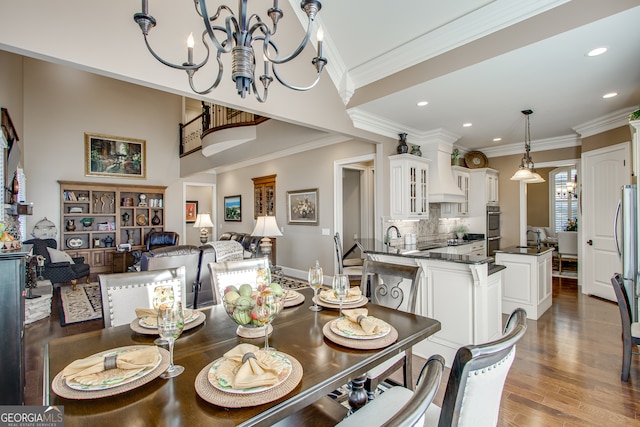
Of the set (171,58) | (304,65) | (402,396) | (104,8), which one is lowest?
(402,396)

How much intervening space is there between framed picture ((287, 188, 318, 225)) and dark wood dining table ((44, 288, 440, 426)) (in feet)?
14.0

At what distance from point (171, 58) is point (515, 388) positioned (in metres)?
3.83

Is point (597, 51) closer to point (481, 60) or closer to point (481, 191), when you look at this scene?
point (481, 60)

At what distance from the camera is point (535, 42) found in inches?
96.6

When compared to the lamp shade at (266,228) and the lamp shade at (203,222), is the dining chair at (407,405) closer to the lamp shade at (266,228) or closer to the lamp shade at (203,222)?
the lamp shade at (266,228)

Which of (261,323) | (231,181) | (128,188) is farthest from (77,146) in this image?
(261,323)

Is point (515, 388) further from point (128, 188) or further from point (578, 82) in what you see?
point (128, 188)

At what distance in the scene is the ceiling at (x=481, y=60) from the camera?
95.1 inches

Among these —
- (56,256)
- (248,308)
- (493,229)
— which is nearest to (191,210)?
(56,256)

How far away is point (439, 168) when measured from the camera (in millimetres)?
5238

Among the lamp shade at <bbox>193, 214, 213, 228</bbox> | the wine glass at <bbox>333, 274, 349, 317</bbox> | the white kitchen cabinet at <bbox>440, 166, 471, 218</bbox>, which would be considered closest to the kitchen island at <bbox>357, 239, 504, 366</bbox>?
the wine glass at <bbox>333, 274, 349, 317</bbox>

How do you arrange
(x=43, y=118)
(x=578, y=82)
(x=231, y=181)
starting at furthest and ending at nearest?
1. (x=231, y=181)
2. (x=43, y=118)
3. (x=578, y=82)

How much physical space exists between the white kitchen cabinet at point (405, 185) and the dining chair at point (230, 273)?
2842 millimetres

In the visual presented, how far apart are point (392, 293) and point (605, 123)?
4917 mm
